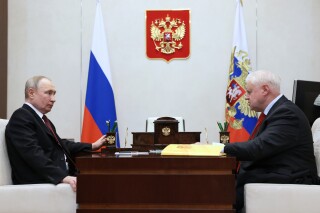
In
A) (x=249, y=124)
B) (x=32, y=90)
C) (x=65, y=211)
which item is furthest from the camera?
(x=249, y=124)

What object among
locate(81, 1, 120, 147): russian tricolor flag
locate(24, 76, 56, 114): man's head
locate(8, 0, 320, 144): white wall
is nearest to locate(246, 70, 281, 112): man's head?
locate(24, 76, 56, 114): man's head

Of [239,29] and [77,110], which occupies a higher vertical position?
[239,29]

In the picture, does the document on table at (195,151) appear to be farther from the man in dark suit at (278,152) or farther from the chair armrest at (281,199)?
the chair armrest at (281,199)

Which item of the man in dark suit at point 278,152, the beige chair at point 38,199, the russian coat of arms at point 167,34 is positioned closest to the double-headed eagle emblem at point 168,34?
the russian coat of arms at point 167,34

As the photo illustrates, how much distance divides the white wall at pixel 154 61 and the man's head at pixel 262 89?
3.37 metres

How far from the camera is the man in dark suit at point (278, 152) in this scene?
2676 mm

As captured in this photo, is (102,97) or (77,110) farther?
(77,110)

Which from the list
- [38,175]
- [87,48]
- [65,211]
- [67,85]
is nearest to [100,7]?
[87,48]

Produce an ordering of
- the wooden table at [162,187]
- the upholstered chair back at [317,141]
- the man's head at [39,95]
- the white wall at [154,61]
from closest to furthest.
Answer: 1. the wooden table at [162,187]
2. the upholstered chair back at [317,141]
3. the man's head at [39,95]
4. the white wall at [154,61]

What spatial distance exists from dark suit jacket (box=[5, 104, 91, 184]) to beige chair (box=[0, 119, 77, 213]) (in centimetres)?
17

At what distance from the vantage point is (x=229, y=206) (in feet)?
7.11

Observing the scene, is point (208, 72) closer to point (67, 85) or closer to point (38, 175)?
point (67, 85)

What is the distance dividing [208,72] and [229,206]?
4557 millimetres

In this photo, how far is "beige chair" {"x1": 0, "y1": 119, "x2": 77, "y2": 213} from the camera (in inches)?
98.0
